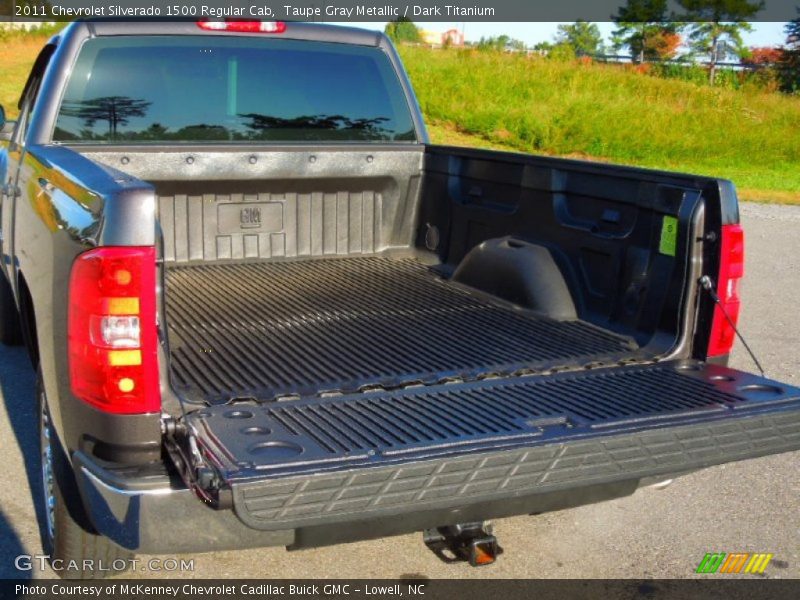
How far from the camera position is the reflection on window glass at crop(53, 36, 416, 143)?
423 cm

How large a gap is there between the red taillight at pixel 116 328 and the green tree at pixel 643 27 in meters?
49.7

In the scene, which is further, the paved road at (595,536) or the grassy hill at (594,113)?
the grassy hill at (594,113)

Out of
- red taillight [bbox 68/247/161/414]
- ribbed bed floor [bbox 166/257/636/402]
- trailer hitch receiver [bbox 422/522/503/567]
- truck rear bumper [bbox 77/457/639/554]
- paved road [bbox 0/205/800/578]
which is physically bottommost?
paved road [bbox 0/205/800/578]

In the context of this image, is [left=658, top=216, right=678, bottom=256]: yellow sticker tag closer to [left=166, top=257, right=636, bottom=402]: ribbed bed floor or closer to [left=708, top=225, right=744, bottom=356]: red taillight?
[left=708, top=225, right=744, bottom=356]: red taillight

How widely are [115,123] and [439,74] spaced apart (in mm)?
21149

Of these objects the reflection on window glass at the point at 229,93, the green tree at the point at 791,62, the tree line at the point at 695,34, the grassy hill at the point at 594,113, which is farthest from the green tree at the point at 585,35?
the reflection on window glass at the point at 229,93

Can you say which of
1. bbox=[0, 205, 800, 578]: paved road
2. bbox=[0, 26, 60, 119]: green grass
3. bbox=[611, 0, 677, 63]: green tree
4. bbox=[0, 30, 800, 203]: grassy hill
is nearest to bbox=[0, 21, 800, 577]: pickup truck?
bbox=[0, 205, 800, 578]: paved road

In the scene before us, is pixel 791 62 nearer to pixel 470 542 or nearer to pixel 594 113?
pixel 594 113

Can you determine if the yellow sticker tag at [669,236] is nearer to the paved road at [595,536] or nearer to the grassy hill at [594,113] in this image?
the paved road at [595,536]

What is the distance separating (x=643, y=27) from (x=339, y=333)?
59.5 meters

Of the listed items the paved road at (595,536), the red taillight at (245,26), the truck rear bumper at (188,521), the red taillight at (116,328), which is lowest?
the paved road at (595,536)

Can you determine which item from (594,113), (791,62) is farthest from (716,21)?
(594,113)

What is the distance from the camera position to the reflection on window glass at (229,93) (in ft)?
13.9

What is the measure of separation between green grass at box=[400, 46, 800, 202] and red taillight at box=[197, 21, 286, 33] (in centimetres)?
1615
